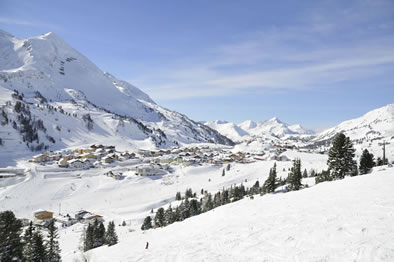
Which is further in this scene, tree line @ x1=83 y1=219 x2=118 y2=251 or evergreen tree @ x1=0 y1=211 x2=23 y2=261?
tree line @ x1=83 y1=219 x2=118 y2=251

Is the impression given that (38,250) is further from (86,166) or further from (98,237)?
(86,166)

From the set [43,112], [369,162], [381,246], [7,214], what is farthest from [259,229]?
[43,112]

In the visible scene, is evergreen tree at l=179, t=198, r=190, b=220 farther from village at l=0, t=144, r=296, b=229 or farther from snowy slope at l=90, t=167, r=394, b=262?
snowy slope at l=90, t=167, r=394, b=262

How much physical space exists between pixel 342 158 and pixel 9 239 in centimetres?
4324

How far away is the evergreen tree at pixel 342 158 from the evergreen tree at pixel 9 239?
42.0 meters

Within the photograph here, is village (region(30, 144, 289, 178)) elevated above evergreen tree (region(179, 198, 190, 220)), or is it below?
above

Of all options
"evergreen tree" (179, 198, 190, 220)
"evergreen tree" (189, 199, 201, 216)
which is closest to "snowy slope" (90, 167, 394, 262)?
"evergreen tree" (179, 198, 190, 220)

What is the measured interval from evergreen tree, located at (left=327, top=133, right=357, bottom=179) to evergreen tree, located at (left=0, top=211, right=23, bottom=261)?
4204 cm

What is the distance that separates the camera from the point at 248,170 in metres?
94.3

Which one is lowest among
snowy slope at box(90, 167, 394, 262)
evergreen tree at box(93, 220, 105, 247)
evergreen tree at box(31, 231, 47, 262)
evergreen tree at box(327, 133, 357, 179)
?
evergreen tree at box(93, 220, 105, 247)

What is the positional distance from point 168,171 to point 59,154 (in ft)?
186

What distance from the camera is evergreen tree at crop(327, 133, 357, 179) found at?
35312 mm

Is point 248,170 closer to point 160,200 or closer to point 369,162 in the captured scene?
point 160,200

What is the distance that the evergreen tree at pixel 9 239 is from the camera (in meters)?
17.5
